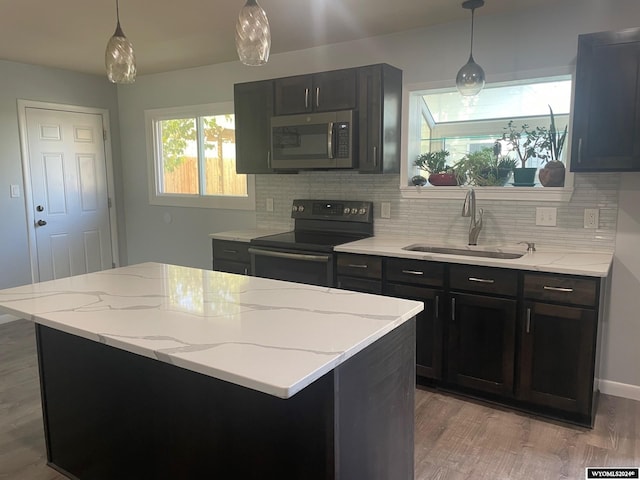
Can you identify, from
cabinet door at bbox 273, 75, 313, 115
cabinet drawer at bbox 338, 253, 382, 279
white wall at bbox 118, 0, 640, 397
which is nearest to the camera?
white wall at bbox 118, 0, 640, 397

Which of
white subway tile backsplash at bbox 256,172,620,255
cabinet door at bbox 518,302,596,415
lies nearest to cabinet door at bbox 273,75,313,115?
white subway tile backsplash at bbox 256,172,620,255

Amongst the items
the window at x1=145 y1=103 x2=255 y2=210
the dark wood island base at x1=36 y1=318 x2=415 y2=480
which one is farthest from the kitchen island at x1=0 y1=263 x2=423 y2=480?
the window at x1=145 y1=103 x2=255 y2=210

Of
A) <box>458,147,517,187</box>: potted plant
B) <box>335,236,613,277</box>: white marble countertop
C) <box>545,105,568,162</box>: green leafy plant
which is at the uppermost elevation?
<box>545,105,568,162</box>: green leafy plant

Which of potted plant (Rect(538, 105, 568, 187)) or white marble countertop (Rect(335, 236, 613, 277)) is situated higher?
potted plant (Rect(538, 105, 568, 187))

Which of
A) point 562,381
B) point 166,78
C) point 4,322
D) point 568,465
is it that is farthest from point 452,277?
point 4,322

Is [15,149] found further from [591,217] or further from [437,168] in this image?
[591,217]

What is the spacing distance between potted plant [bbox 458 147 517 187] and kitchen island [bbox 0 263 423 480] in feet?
5.69

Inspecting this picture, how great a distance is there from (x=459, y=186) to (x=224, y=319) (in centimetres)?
224

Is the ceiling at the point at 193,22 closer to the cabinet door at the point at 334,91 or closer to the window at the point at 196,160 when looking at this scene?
the cabinet door at the point at 334,91

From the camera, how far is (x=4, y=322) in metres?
4.45

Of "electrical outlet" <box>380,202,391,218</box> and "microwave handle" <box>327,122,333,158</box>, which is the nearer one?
"microwave handle" <box>327,122,333,158</box>

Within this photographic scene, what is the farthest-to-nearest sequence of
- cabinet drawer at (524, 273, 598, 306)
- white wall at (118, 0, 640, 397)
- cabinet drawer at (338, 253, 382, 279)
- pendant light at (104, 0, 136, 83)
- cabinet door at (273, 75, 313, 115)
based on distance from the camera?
cabinet door at (273, 75, 313, 115), cabinet drawer at (338, 253, 382, 279), white wall at (118, 0, 640, 397), cabinet drawer at (524, 273, 598, 306), pendant light at (104, 0, 136, 83)

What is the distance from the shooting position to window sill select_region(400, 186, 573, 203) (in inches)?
117

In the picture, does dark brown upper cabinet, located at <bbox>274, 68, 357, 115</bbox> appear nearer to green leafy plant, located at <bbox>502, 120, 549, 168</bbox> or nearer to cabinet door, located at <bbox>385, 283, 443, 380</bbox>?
green leafy plant, located at <bbox>502, 120, 549, 168</bbox>
